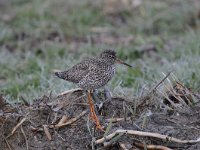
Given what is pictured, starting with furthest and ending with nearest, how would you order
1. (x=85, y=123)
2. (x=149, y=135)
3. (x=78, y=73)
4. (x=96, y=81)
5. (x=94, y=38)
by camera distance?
(x=94, y=38), (x=78, y=73), (x=96, y=81), (x=85, y=123), (x=149, y=135)

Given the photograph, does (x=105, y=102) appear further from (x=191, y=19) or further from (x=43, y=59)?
(x=191, y=19)

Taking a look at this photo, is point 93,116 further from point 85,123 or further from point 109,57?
point 109,57

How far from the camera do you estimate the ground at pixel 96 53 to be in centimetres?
571

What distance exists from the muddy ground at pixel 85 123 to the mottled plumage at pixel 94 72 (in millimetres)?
222

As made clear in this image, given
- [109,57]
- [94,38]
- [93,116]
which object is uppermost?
[109,57]

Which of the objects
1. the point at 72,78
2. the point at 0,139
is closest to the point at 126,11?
the point at 72,78

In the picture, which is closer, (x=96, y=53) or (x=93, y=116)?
(x=93, y=116)

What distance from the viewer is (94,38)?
1130 centimetres

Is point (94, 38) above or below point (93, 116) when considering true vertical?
below

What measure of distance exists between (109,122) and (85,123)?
0.78 feet

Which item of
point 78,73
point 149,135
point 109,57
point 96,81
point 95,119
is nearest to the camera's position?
point 149,135

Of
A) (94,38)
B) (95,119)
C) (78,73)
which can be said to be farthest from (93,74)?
(94,38)

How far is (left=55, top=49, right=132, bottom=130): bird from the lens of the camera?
599cm

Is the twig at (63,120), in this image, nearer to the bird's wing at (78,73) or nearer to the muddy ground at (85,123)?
the muddy ground at (85,123)
